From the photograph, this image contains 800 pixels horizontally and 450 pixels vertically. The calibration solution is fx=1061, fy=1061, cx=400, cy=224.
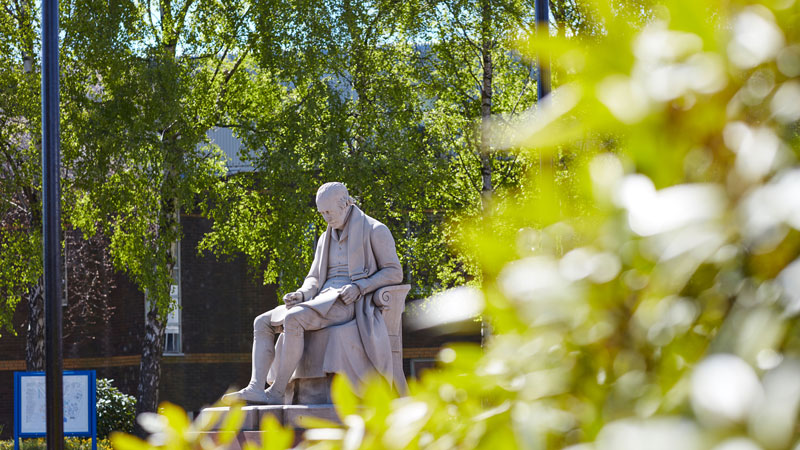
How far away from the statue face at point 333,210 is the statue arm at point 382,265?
0.29 m

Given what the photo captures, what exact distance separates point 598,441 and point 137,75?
18.1 m

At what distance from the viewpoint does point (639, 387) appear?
837 mm

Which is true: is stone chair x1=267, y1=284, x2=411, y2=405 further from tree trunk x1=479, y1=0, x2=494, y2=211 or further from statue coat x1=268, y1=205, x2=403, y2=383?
tree trunk x1=479, y1=0, x2=494, y2=211

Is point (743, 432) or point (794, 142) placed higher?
point (794, 142)

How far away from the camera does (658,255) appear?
831 mm

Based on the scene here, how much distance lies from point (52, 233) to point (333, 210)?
2417 mm

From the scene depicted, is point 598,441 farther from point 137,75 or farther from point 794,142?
point 137,75

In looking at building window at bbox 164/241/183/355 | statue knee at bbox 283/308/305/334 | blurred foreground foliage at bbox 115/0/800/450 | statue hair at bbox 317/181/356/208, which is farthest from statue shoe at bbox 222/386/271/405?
building window at bbox 164/241/183/355

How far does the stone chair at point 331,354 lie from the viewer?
855 centimetres

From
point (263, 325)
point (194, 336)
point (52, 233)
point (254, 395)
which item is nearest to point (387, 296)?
point (263, 325)

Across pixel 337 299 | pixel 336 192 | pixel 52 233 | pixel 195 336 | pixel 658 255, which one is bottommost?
pixel 195 336

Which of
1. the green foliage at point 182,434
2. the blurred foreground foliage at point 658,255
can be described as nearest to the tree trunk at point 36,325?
the green foliage at point 182,434

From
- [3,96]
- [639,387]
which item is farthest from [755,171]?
[3,96]

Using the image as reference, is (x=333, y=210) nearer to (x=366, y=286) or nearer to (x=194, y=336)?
(x=366, y=286)
